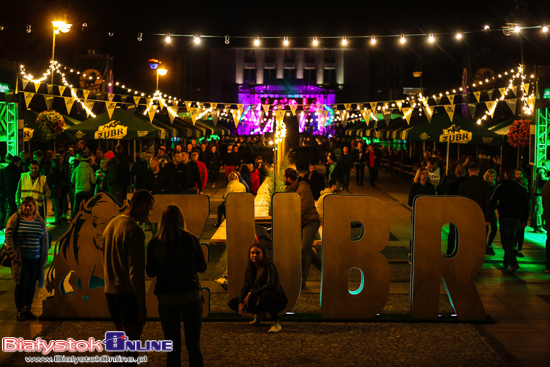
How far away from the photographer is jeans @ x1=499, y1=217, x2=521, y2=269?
10.2 m

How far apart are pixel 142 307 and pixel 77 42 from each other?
136 ft

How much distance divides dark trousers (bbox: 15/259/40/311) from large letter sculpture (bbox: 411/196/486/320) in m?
4.20

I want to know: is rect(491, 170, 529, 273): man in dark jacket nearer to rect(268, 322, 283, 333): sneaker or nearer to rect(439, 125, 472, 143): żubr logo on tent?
rect(268, 322, 283, 333): sneaker

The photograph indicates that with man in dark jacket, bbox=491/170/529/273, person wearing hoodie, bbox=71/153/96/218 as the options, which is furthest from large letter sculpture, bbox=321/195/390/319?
person wearing hoodie, bbox=71/153/96/218

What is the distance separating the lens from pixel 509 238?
1028 centimetres

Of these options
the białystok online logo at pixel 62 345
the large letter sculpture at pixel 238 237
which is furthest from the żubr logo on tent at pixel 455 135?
the białystok online logo at pixel 62 345

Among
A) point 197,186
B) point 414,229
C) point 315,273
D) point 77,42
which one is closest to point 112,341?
point 414,229

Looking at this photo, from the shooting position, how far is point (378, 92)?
96000 mm

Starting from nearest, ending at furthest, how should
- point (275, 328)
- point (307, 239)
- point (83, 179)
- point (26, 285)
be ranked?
point (275, 328) → point (26, 285) → point (307, 239) → point (83, 179)

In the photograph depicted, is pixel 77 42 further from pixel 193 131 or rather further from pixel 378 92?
pixel 378 92

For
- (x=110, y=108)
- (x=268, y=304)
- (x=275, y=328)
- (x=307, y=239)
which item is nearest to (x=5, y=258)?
(x=268, y=304)

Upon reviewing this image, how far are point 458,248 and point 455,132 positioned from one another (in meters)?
14.1

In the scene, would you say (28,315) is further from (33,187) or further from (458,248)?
(33,187)

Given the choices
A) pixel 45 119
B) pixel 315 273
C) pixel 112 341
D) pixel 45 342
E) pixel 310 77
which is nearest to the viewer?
pixel 112 341
